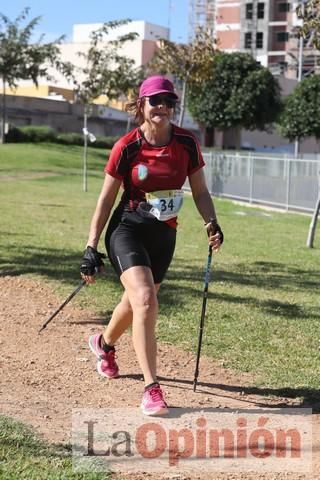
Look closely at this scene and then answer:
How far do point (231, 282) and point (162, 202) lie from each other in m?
4.35

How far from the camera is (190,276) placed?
8953mm

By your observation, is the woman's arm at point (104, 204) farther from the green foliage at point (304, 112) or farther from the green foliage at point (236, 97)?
the green foliage at point (236, 97)

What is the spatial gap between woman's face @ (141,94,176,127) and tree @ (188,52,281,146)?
1659 inches

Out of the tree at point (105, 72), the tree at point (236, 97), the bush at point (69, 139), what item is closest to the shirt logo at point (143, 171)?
the tree at point (105, 72)

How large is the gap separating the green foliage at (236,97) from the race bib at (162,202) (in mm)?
42168

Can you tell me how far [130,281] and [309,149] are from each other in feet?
224

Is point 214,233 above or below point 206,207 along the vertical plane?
below

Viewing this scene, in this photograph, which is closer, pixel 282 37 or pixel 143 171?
pixel 143 171

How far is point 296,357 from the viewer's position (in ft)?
18.9

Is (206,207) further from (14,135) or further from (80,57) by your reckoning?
(80,57)

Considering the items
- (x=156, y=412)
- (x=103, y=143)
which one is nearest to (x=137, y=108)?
(x=156, y=412)

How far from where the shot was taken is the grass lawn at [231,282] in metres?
5.79

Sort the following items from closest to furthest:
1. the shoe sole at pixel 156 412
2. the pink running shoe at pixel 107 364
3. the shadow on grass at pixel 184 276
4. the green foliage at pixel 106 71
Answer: the shoe sole at pixel 156 412, the pink running shoe at pixel 107 364, the shadow on grass at pixel 184 276, the green foliage at pixel 106 71

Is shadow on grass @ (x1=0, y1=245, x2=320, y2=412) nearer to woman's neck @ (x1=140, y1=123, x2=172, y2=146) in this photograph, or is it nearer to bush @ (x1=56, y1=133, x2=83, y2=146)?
woman's neck @ (x1=140, y1=123, x2=172, y2=146)
